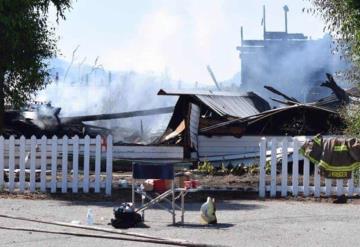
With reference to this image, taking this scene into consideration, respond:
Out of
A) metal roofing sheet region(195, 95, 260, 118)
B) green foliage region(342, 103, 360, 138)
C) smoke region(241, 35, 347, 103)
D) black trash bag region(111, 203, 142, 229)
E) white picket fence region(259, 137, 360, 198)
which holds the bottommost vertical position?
black trash bag region(111, 203, 142, 229)

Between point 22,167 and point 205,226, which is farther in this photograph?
point 22,167

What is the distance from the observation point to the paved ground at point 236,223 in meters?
8.60

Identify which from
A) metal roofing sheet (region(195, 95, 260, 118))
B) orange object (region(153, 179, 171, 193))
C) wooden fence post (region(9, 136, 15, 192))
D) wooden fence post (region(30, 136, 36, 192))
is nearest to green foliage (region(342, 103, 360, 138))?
orange object (region(153, 179, 171, 193))

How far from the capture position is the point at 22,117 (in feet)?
77.2

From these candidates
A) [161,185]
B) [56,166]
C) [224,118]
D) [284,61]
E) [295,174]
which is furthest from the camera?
[284,61]

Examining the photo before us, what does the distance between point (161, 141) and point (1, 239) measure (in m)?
14.5

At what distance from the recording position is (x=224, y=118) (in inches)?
861

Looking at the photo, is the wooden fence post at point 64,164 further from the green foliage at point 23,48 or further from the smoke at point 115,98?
the smoke at point 115,98

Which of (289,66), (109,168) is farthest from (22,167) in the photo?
(289,66)

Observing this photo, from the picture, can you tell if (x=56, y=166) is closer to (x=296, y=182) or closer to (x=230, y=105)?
(x=296, y=182)

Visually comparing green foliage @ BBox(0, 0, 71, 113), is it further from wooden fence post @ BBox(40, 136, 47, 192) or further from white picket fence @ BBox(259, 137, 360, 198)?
white picket fence @ BBox(259, 137, 360, 198)

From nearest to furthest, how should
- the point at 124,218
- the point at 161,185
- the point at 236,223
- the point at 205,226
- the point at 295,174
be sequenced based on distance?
the point at 124,218 → the point at 205,226 → the point at 236,223 → the point at 161,185 → the point at 295,174

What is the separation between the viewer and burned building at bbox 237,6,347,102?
55.3m

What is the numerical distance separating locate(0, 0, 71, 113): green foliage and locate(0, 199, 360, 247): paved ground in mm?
4203
